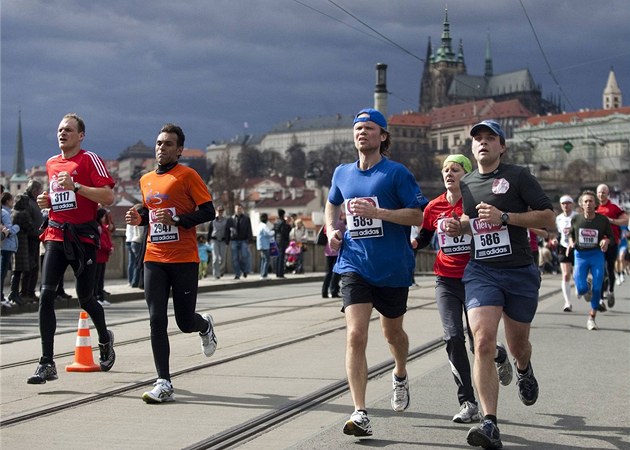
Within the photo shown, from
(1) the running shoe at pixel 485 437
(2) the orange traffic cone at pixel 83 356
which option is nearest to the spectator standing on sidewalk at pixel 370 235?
(1) the running shoe at pixel 485 437

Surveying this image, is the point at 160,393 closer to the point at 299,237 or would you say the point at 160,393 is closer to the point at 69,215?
the point at 69,215

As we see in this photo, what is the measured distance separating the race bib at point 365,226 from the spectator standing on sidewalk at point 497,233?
40 cm

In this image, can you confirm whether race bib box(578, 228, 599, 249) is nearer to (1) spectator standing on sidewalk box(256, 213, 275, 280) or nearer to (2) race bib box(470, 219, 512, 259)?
(2) race bib box(470, 219, 512, 259)

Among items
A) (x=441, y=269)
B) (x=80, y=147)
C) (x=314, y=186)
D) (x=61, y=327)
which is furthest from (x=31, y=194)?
(x=314, y=186)

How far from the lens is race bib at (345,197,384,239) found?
6.89m

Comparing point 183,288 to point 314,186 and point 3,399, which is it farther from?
point 314,186

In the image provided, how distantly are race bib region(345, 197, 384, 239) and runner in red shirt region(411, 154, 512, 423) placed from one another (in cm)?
66

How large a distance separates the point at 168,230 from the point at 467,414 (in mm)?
2457

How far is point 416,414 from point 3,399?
110 inches

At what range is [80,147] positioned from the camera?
8.93 metres

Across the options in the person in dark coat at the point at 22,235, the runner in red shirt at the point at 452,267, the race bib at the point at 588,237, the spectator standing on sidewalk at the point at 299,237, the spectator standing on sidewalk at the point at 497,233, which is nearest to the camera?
the spectator standing on sidewalk at the point at 497,233

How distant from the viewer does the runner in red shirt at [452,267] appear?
24.7 feet

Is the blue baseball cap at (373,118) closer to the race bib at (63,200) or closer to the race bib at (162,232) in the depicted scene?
the race bib at (162,232)

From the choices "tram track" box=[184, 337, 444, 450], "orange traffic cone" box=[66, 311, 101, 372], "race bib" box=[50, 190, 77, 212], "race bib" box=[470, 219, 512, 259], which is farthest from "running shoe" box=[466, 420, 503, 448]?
"orange traffic cone" box=[66, 311, 101, 372]
